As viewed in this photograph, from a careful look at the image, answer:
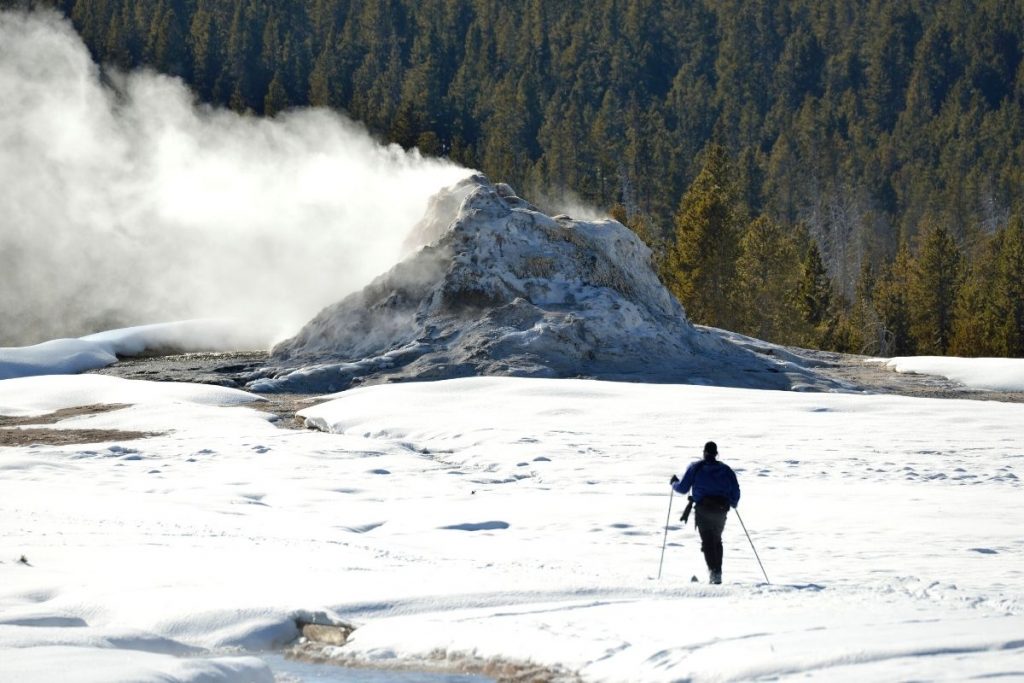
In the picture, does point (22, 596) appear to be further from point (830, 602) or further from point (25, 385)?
point (25, 385)

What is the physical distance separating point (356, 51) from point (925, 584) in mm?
122690

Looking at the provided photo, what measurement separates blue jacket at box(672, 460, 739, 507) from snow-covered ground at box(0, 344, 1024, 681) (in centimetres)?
65

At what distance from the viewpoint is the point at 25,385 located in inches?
990

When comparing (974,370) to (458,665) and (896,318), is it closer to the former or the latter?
(458,665)

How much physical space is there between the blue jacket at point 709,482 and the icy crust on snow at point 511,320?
1518cm

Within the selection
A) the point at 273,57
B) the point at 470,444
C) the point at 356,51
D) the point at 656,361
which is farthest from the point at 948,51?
the point at 470,444

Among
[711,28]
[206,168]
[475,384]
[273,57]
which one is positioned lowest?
[475,384]

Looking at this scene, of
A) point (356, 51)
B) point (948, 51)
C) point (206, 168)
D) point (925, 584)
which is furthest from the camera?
point (948, 51)

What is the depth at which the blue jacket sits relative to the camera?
10125 millimetres

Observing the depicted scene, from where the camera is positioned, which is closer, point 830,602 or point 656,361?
point 830,602

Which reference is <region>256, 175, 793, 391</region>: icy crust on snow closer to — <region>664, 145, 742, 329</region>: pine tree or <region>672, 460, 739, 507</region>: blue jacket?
<region>672, 460, 739, 507</region>: blue jacket

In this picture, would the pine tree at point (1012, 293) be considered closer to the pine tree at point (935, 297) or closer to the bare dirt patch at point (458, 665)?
the pine tree at point (935, 297)

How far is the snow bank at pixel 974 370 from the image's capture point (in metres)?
28.7

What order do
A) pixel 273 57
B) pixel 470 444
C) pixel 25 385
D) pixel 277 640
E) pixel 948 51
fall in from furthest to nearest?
pixel 948 51
pixel 273 57
pixel 25 385
pixel 470 444
pixel 277 640
